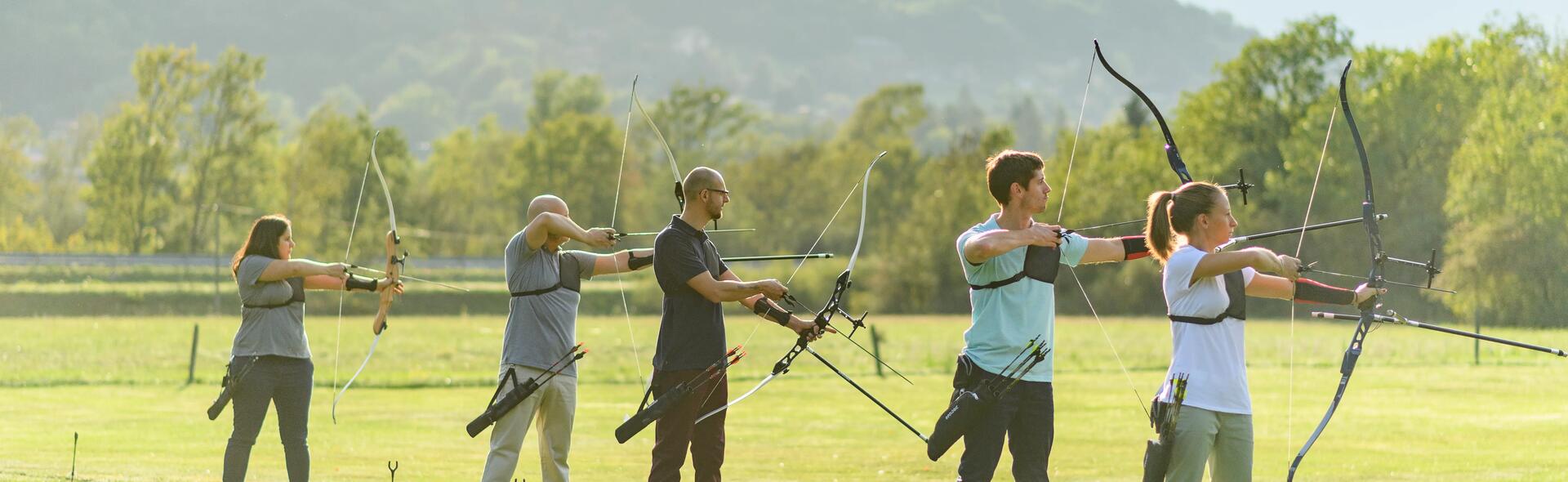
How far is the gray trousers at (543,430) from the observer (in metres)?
8.19

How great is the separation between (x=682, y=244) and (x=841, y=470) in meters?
6.04

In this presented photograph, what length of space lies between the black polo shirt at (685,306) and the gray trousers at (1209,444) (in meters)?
2.34

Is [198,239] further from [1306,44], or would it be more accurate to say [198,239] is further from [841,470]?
[841,470]

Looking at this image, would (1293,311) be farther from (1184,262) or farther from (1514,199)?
(1514,199)

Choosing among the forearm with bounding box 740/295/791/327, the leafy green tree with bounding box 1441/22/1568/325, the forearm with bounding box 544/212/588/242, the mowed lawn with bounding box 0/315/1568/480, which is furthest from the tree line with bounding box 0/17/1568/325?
the forearm with bounding box 544/212/588/242

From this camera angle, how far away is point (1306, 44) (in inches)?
2650

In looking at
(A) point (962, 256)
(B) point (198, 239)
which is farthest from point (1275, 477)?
(B) point (198, 239)

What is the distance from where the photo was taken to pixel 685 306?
25.6 feet

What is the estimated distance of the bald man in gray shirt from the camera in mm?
8188

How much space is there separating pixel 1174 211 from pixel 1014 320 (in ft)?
2.80

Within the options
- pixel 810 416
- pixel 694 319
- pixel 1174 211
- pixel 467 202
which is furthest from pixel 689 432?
pixel 467 202

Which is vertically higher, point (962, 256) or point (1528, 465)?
point (962, 256)

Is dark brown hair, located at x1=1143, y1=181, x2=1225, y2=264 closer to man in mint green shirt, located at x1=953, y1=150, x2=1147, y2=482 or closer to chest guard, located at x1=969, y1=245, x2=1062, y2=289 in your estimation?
man in mint green shirt, located at x1=953, y1=150, x2=1147, y2=482

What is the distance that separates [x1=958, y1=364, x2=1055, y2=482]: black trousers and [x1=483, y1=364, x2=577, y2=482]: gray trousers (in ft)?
7.30
